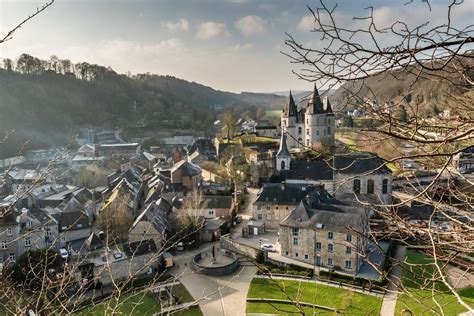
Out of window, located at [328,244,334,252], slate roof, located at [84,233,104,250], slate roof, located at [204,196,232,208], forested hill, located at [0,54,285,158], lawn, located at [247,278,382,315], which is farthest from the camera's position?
forested hill, located at [0,54,285,158]

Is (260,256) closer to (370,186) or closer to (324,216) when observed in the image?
(324,216)

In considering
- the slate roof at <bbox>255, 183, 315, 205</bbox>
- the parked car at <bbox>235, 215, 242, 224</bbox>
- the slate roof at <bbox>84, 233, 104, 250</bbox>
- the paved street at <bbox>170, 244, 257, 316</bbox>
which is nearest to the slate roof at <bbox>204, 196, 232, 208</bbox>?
the parked car at <bbox>235, 215, 242, 224</bbox>

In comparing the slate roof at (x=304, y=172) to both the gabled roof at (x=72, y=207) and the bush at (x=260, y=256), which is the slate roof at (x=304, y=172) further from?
the gabled roof at (x=72, y=207)

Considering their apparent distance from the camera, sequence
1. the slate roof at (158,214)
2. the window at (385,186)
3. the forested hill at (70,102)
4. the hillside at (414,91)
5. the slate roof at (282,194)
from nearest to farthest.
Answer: the hillside at (414,91), the slate roof at (158,214), the slate roof at (282,194), the window at (385,186), the forested hill at (70,102)

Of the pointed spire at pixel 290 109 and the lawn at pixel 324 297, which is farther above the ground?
the pointed spire at pixel 290 109

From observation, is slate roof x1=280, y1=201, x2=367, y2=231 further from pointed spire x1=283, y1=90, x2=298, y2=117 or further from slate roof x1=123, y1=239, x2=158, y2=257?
pointed spire x1=283, y1=90, x2=298, y2=117

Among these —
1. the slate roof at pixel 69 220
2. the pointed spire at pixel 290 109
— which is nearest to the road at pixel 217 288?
the slate roof at pixel 69 220
